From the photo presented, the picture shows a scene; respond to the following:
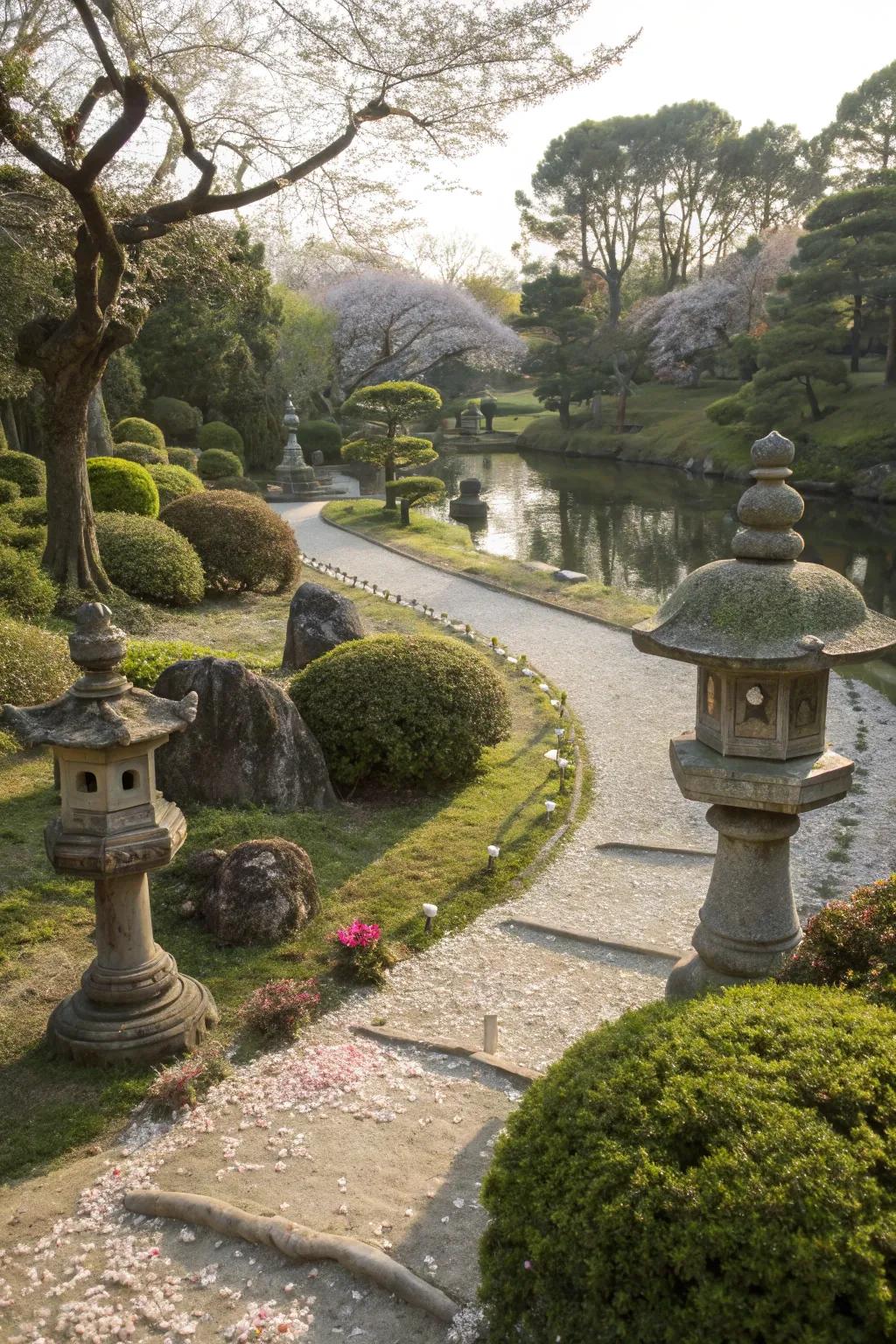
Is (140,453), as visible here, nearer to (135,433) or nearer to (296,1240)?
(135,433)

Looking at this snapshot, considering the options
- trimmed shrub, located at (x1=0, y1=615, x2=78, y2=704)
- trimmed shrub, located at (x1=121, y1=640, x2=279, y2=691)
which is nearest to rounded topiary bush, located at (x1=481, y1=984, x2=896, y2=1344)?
trimmed shrub, located at (x1=121, y1=640, x2=279, y2=691)

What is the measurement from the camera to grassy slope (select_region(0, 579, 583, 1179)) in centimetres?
553

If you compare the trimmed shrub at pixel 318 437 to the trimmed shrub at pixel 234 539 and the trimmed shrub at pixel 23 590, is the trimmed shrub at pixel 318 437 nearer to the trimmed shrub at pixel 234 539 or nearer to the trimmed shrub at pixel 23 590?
the trimmed shrub at pixel 234 539

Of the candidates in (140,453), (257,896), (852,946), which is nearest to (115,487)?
(140,453)

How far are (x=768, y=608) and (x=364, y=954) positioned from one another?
3.63 metres

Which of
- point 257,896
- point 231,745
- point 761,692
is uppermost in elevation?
point 761,692

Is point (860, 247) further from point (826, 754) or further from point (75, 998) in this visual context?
point (75, 998)

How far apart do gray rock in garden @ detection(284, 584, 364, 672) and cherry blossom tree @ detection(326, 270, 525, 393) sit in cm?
3683

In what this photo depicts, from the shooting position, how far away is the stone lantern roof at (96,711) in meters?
5.51

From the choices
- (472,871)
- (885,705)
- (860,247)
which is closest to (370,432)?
(860,247)

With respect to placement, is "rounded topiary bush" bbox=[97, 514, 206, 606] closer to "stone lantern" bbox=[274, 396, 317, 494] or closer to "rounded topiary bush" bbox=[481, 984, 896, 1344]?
"rounded topiary bush" bbox=[481, 984, 896, 1344]

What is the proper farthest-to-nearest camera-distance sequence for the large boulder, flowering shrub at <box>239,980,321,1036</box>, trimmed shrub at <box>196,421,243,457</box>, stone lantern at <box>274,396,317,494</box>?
1. trimmed shrub at <box>196,421,243,457</box>
2. stone lantern at <box>274,396,317,494</box>
3. the large boulder
4. flowering shrub at <box>239,980,321,1036</box>

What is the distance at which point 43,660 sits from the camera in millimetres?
10469

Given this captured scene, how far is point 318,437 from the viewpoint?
39562mm
